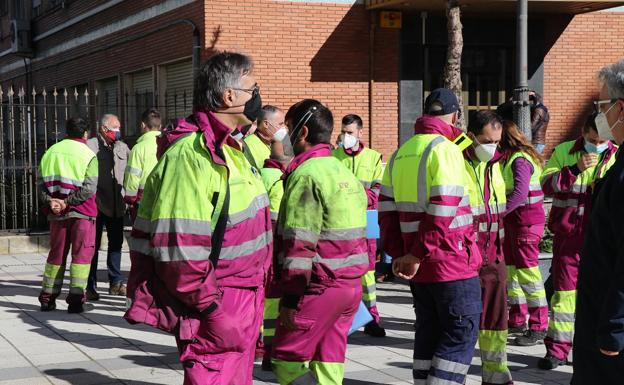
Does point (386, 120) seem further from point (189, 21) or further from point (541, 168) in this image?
point (541, 168)

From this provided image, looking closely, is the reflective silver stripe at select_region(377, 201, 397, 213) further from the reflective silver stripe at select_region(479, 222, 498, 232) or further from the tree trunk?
the tree trunk

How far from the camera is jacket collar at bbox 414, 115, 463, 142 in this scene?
5.42 meters

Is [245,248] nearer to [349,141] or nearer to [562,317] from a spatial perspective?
[562,317]

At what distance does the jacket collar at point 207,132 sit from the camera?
389 cm

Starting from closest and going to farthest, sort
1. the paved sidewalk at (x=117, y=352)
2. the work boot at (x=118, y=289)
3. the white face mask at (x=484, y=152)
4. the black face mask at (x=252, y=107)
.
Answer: the black face mask at (x=252, y=107) → the white face mask at (x=484, y=152) → the paved sidewalk at (x=117, y=352) → the work boot at (x=118, y=289)

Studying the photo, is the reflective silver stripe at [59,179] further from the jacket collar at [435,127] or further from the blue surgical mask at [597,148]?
the blue surgical mask at [597,148]

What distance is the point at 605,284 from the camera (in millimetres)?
3500

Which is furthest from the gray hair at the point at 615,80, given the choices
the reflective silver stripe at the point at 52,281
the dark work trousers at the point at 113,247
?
the dark work trousers at the point at 113,247

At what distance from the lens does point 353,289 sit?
5.04 metres

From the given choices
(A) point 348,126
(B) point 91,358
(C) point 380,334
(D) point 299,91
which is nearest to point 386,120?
(D) point 299,91

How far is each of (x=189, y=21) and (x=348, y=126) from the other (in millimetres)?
8312

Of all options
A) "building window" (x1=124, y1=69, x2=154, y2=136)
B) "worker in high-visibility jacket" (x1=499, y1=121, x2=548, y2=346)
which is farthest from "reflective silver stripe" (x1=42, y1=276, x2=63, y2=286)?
"building window" (x1=124, y1=69, x2=154, y2=136)

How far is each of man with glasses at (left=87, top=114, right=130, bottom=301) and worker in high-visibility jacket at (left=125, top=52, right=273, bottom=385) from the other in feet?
20.5

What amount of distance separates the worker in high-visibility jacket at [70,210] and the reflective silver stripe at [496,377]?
486cm
